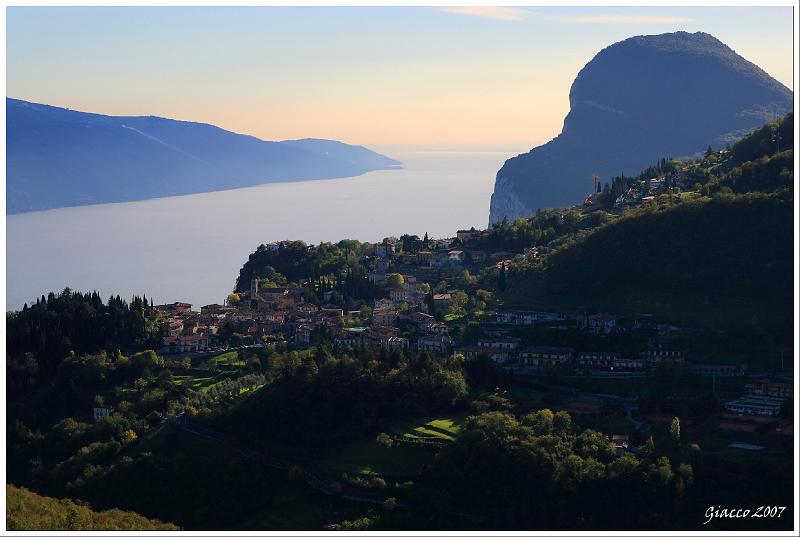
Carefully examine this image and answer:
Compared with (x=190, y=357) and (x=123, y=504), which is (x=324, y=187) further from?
(x=123, y=504)

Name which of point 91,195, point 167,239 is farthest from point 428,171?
point 167,239

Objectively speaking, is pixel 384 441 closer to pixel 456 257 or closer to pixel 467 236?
pixel 456 257

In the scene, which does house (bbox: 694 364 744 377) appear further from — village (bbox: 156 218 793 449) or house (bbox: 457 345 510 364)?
house (bbox: 457 345 510 364)

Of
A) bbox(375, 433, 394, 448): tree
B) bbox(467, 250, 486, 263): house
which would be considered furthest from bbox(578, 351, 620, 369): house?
bbox(467, 250, 486, 263): house

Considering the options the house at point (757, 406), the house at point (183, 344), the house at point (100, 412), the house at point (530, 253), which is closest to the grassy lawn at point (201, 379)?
the house at point (100, 412)

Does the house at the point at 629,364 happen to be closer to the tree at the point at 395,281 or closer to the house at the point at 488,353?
the house at the point at 488,353
